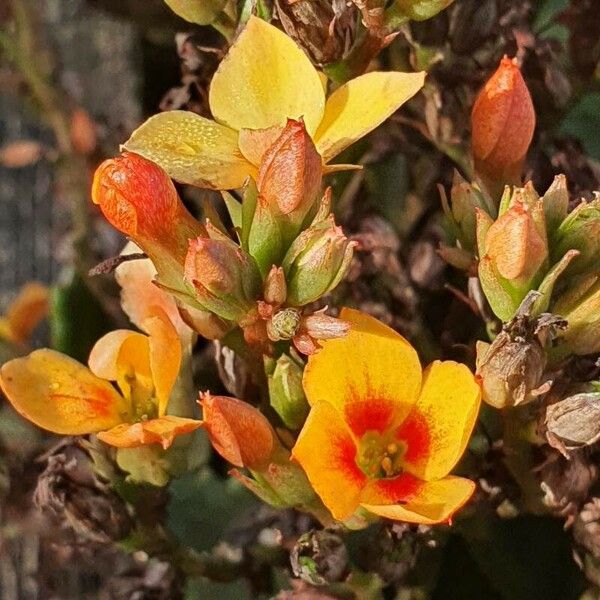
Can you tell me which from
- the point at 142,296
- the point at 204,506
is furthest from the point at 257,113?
the point at 204,506

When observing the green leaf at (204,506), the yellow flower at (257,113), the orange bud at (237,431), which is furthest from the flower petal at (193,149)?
the green leaf at (204,506)

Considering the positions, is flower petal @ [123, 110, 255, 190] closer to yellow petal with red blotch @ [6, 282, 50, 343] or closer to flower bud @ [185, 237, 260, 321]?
flower bud @ [185, 237, 260, 321]

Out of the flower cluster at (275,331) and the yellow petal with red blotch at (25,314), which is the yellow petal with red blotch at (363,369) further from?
the yellow petal with red blotch at (25,314)

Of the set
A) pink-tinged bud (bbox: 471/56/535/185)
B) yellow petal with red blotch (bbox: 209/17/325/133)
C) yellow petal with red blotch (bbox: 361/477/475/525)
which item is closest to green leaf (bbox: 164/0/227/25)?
yellow petal with red blotch (bbox: 209/17/325/133)

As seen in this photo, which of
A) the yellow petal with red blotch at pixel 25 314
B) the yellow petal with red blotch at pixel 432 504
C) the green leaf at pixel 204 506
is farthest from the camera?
the yellow petal with red blotch at pixel 25 314

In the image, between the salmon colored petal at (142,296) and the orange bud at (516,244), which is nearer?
the orange bud at (516,244)

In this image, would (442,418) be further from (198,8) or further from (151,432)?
(198,8)
